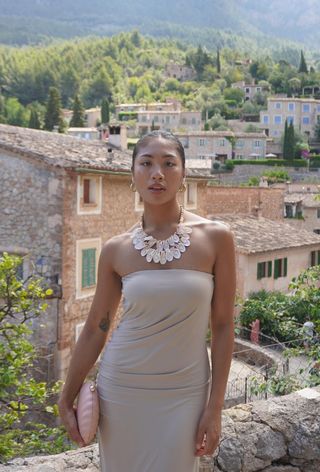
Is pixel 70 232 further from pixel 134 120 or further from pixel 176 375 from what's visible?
pixel 134 120

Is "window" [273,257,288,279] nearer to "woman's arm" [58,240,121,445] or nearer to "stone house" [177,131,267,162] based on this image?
"woman's arm" [58,240,121,445]

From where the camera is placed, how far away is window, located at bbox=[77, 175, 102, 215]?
1539 centimetres

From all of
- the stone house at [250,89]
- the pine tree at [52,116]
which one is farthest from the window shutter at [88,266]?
the stone house at [250,89]

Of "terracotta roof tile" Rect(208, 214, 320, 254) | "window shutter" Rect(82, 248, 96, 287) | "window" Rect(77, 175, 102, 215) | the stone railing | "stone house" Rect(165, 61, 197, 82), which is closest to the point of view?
the stone railing

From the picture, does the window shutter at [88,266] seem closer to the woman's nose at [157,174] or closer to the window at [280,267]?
the window at [280,267]

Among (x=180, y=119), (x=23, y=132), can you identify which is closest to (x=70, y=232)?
(x=23, y=132)

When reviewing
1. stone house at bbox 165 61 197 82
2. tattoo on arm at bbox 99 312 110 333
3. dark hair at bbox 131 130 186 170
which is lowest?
tattoo on arm at bbox 99 312 110 333

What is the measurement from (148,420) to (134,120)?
326 ft

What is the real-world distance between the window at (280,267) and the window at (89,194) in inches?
370

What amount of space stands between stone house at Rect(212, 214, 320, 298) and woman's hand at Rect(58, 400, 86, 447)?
56.7 ft

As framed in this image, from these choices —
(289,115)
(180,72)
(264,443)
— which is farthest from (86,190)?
(180,72)

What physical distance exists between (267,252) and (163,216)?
20155mm

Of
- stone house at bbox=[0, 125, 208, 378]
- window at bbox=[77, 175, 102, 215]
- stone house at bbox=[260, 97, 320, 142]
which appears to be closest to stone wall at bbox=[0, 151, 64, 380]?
stone house at bbox=[0, 125, 208, 378]

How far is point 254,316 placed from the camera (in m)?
17.5
